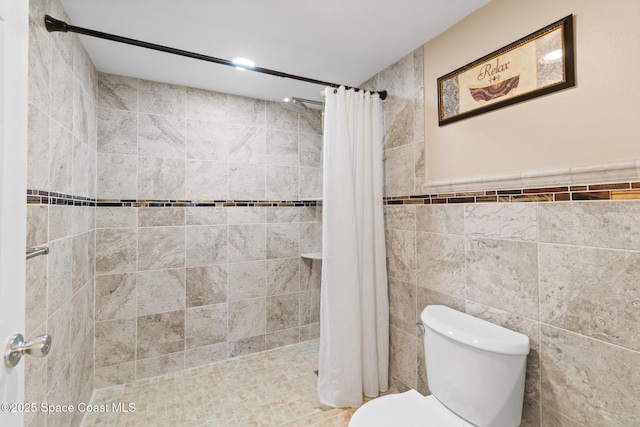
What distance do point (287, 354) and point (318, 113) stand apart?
7.12 ft

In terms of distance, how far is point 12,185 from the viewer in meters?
0.65

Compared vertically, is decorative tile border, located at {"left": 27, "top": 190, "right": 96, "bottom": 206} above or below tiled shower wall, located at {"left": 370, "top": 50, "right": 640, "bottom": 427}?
above

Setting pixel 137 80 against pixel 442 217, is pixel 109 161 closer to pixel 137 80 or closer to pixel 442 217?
pixel 137 80

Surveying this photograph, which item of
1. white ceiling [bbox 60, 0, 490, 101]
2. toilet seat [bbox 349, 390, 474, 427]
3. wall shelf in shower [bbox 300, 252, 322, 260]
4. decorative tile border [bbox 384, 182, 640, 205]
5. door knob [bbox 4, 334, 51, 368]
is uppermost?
white ceiling [bbox 60, 0, 490, 101]

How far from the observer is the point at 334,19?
146 cm

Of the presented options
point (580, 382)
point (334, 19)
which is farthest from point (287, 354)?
point (334, 19)

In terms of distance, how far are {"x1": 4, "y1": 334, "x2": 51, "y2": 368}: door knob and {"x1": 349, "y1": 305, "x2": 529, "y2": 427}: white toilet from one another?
1.03 m

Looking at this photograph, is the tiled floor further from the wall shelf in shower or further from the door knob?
the door knob

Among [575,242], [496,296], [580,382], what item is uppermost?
[575,242]

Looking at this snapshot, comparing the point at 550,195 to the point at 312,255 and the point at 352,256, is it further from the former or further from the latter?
the point at 312,255

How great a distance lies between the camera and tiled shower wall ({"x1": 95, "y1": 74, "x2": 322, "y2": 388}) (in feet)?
6.56

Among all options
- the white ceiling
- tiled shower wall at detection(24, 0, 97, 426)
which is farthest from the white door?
the white ceiling

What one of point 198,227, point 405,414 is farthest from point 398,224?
point 198,227

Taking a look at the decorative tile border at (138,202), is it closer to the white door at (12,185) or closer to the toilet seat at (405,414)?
the white door at (12,185)
